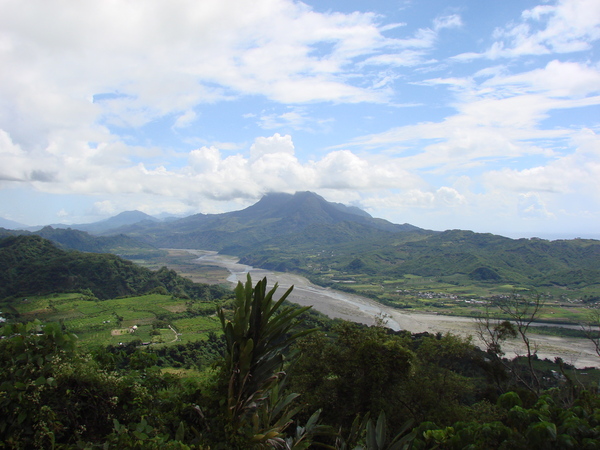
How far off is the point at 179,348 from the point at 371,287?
53228 mm

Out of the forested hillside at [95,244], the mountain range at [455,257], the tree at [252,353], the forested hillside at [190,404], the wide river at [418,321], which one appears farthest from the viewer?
the forested hillside at [95,244]

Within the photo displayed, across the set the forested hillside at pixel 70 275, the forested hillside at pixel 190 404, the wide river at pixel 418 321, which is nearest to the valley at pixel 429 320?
the wide river at pixel 418 321

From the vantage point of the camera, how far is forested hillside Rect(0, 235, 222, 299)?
2328 inches

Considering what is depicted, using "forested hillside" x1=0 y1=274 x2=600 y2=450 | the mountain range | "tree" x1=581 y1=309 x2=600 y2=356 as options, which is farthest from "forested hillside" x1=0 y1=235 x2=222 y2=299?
"forested hillside" x1=0 y1=274 x2=600 y2=450

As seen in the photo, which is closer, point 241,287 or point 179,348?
point 241,287

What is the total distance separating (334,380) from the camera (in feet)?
32.2

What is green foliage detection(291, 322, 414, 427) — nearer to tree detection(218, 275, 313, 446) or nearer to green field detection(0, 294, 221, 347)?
tree detection(218, 275, 313, 446)

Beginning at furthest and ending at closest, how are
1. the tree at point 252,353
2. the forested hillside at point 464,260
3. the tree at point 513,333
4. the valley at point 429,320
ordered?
the forested hillside at point 464,260 < the valley at point 429,320 < the tree at point 513,333 < the tree at point 252,353

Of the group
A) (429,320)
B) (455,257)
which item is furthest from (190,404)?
(455,257)

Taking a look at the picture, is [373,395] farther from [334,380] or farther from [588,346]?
[588,346]

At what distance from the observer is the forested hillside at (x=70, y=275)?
59.1 metres

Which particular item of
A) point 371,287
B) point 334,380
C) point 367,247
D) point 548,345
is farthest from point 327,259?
point 334,380

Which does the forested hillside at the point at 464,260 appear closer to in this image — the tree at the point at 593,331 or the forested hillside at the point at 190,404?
the tree at the point at 593,331

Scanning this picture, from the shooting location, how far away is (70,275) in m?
62.5
